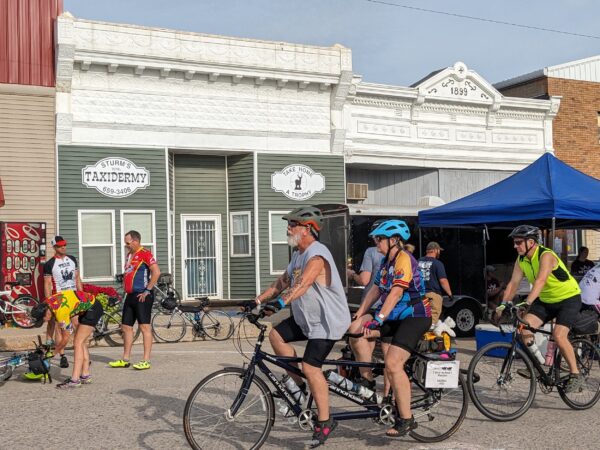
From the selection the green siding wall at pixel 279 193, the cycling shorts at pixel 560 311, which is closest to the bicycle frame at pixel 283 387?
the cycling shorts at pixel 560 311

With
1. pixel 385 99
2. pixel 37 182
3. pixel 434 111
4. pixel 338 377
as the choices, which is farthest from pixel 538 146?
pixel 338 377

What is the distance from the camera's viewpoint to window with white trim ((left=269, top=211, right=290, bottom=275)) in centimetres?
2122

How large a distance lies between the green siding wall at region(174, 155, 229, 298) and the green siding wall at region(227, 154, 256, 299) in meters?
0.24

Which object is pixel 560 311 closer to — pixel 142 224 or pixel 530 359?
pixel 530 359

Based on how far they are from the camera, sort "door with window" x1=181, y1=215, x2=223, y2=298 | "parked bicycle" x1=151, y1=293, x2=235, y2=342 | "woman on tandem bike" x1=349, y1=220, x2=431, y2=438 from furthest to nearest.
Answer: "door with window" x1=181, y1=215, x2=223, y2=298 < "parked bicycle" x1=151, y1=293, x2=235, y2=342 < "woman on tandem bike" x1=349, y1=220, x2=431, y2=438

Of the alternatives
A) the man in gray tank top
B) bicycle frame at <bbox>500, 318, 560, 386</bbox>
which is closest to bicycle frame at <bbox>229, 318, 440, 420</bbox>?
the man in gray tank top

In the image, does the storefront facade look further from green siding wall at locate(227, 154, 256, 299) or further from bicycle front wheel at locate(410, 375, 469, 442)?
bicycle front wheel at locate(410, 375, 469, 442)

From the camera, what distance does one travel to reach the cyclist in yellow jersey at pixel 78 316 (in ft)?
29.9

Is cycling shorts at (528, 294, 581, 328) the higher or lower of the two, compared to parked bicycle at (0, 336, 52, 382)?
higher

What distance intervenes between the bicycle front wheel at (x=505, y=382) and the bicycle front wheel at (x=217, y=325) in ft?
26.1

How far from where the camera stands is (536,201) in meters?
11.9

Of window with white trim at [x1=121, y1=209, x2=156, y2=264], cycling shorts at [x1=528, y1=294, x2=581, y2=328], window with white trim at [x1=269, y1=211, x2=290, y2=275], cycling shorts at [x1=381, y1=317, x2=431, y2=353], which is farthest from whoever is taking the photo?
window with white trim at [x1=269, y1=211, x2=290, y2=275]

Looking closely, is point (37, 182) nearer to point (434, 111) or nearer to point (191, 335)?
point (191, 335)

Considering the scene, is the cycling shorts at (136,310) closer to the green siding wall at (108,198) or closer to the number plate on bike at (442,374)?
the number plate on bike at (442,374)
